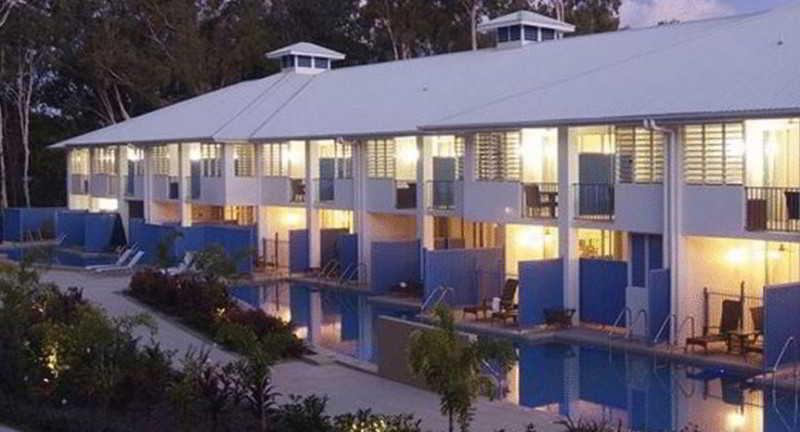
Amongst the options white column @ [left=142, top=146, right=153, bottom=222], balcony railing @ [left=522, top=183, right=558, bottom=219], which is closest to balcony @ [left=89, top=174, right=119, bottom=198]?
white column @ [left=142, top=146, right=153, bottom=222]

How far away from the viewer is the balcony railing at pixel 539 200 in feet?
88.4

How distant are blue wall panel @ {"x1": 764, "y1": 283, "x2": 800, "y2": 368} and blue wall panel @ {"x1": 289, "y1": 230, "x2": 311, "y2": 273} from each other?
19.8 meters

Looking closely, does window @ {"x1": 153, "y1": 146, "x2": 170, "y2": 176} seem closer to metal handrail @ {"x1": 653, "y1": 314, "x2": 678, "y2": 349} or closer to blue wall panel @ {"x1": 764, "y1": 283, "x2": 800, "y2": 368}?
metal handrail @ {"x1": 653, "y1": 314, "x2": 678, "y2": 349}

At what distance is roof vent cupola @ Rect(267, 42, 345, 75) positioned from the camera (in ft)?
156

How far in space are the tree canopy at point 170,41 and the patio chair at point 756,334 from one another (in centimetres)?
3329

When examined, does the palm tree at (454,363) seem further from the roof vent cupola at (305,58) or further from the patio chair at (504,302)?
the roof vent cupola at (305,58)

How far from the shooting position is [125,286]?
32.1 m

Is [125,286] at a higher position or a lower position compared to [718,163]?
lower

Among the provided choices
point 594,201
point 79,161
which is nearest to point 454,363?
point 594,201

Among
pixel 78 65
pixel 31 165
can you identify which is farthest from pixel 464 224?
pixel 31 165

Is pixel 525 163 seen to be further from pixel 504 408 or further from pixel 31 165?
pixel 31 165

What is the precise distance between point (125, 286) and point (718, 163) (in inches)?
681

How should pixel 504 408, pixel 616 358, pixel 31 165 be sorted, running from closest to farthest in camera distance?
pixel 504 408
pixel 616 358
pixel 31 165

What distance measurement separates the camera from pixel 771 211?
2155 cm
